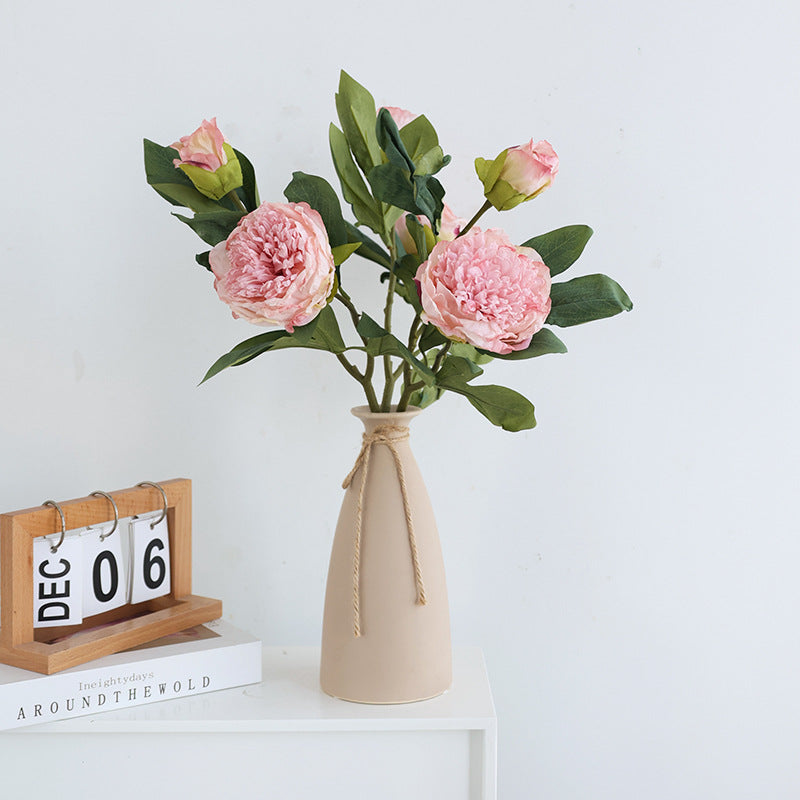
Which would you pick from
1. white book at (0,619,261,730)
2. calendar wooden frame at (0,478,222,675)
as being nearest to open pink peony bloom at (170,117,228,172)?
calendar wooden frame at (0,478,222,675)

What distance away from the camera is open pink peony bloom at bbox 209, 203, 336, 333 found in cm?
75

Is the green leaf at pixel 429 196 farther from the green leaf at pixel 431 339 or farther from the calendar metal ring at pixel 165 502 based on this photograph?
the calendar metal ring at pixel 165 502

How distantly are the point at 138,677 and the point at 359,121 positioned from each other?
58 cm

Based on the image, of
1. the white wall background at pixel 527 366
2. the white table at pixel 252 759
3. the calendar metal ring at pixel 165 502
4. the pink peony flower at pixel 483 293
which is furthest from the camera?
the white wall background at pixel 527 366

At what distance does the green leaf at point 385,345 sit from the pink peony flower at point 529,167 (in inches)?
7.1

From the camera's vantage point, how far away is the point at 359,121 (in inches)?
34.4

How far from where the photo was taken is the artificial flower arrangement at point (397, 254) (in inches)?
29.6

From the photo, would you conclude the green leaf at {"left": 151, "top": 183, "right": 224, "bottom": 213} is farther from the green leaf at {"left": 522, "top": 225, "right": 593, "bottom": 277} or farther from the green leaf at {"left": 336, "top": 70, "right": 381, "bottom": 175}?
the green leaf at {"left": 522, "top": 225, "right": 593, "bottom": 277}

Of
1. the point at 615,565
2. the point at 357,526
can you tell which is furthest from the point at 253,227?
the point at 615,565

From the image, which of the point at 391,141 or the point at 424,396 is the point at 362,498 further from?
the point at 391,141

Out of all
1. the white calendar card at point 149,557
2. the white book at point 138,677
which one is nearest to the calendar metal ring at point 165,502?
the white calendar card at point 149,557

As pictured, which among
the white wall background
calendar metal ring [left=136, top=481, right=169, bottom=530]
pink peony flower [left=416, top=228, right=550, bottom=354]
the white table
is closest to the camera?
pink peony flower [left=416, top=228, right=550, bottom=354]

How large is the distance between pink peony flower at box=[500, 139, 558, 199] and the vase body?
0.25 metres

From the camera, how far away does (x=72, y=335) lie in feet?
3.54
